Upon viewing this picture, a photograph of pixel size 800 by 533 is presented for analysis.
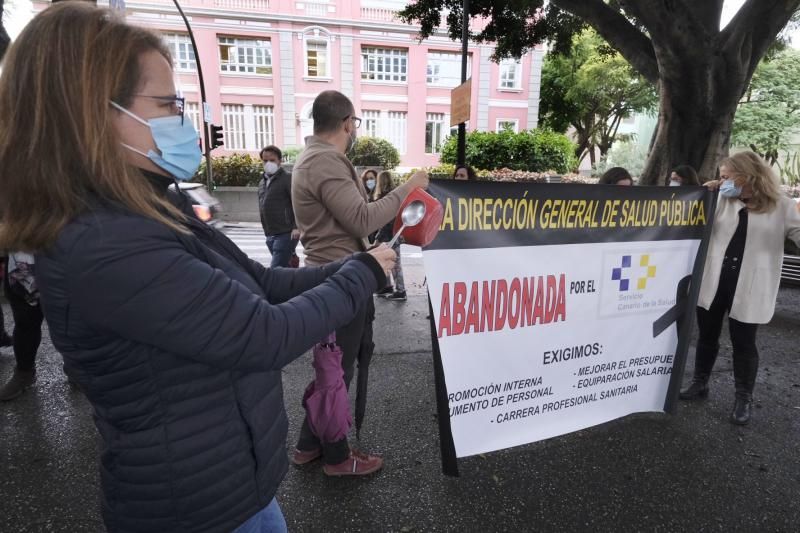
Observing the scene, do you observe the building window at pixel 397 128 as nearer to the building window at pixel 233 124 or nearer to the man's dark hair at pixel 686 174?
the building window at pixel 233 124

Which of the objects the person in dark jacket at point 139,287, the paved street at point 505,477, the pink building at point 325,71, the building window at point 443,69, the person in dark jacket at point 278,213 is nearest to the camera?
the person in dark jacket at point 139,287

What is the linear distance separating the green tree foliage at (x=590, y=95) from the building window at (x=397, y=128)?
851cm

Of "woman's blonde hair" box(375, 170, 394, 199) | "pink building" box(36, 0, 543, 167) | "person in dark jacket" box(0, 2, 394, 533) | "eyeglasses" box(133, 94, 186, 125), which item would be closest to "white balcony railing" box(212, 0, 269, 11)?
"pink building" box(36, 0, 543, 167)

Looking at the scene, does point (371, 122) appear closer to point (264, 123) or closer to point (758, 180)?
point (264, 123)

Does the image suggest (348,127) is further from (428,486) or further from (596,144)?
(596,144)

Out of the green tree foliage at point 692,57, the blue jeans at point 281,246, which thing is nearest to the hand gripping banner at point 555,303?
the blue jeans at point 281,246

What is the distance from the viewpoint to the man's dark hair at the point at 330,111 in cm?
249

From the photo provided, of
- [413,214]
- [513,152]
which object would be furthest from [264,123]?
[413,214]

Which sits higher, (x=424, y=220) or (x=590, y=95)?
(x=590, y=95)

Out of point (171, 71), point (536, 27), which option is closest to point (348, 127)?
point (171, 71)

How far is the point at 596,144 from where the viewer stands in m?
33.9

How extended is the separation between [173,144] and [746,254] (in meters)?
3.56

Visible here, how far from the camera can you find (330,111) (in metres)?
2.49

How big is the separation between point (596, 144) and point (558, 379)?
34.9 m
